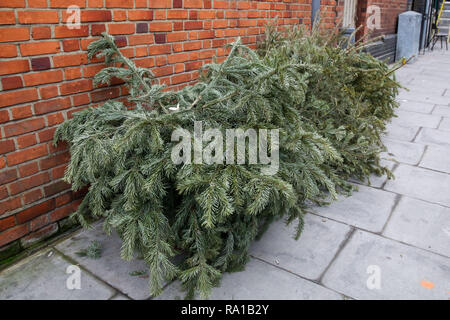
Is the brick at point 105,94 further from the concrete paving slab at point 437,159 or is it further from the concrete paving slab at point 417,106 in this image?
the concrete paving slab at point 417,106

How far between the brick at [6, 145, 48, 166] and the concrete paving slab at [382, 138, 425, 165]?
3.57 meters

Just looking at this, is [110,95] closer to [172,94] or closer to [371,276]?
[172,94]

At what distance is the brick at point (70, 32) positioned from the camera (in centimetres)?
253

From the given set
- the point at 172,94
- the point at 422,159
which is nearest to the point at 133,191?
the point at 172,94

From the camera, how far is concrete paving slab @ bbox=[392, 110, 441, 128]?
5430 millimetres

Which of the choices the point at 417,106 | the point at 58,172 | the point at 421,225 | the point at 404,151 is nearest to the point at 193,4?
the point at 58,172

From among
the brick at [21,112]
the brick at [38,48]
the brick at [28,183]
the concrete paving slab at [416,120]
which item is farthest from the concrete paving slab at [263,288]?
the concrete paving slab at [416,120]

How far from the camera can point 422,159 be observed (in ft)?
14.0

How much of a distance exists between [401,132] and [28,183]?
457 centimetres

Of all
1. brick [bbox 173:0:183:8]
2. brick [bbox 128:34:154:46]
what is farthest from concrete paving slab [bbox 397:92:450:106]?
brick [bbox 128:34:154:46]

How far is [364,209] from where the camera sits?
Answer: 326 cm

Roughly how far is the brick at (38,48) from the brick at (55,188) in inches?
35.9

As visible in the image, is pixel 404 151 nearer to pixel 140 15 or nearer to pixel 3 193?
pixel 140 15

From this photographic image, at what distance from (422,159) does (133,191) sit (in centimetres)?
351
